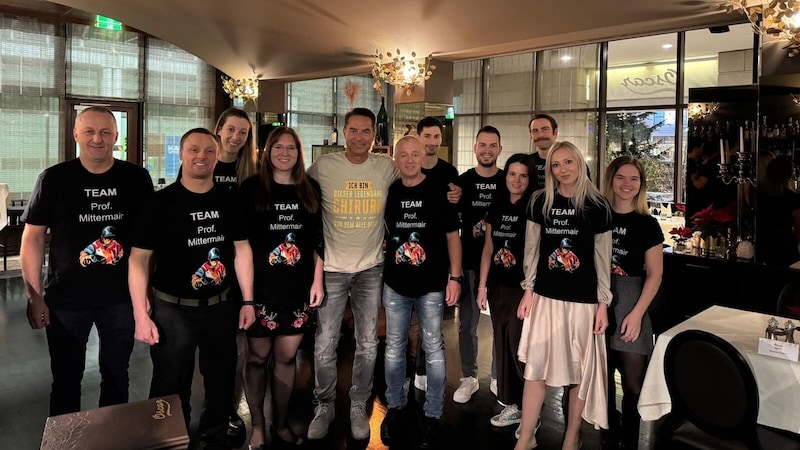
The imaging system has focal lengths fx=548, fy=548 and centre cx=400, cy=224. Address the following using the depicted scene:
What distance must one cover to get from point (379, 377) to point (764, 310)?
2954 millimetres

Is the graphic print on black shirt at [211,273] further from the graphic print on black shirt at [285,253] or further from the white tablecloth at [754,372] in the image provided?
the white tablecloth at [754,372]

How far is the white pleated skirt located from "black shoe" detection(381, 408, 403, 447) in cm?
80

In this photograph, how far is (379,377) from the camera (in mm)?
3754

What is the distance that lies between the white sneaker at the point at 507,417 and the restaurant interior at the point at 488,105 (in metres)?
0.06

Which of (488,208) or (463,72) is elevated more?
(463,72)

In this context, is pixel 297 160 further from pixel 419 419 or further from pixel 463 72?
pixel 463 72

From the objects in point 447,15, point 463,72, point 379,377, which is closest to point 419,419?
point 379,377

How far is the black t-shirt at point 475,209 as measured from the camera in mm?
3318

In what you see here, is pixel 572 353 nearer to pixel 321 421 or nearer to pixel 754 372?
pixel 754 372

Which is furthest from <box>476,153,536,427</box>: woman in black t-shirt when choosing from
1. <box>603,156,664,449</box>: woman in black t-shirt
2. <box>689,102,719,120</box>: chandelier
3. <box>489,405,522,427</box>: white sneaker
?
<box>689,102,719,120</box>: chandelier

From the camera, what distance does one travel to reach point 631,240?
2639mm

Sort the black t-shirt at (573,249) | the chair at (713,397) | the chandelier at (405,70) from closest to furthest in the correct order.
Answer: the chair at (713,397) < the black t-shirt at (573,249) < the chandelier at (405,70)

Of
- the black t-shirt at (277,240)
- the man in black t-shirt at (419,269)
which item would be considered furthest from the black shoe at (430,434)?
the black t-shirt at (277,240)

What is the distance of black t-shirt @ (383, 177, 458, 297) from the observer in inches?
109
